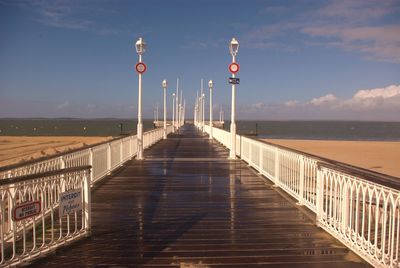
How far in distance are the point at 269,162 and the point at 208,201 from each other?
3.43 m

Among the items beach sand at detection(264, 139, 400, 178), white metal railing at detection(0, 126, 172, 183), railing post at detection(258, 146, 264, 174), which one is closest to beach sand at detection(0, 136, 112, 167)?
white metal railing at detection(0, 126, 172, 183)

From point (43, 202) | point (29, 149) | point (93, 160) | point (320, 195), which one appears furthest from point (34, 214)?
point (29, 149)

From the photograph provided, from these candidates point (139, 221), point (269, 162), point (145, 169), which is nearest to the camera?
point (139, 221)

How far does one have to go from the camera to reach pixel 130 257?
196 inches

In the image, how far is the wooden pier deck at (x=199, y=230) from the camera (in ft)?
16.1

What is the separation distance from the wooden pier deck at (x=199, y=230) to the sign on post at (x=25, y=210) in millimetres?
696

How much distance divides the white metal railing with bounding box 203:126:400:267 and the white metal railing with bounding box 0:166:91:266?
12.1 ft

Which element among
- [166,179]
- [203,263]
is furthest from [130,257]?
[166,179]

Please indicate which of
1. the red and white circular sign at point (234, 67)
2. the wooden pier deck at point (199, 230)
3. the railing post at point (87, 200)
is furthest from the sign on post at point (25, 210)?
the red and white circular sign at point (234, 67)

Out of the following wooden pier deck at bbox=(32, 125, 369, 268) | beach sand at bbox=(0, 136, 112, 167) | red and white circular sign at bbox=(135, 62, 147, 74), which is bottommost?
beach sand at bbox=(0, 136, 112, 167)

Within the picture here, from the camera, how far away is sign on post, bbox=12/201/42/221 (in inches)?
173

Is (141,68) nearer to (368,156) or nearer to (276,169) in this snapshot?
(276,169)

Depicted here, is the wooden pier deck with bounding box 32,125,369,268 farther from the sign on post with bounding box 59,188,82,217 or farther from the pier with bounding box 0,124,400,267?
the sign on post with bounding box 59,188,82,217

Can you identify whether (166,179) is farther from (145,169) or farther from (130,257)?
Answer: (130,257)
